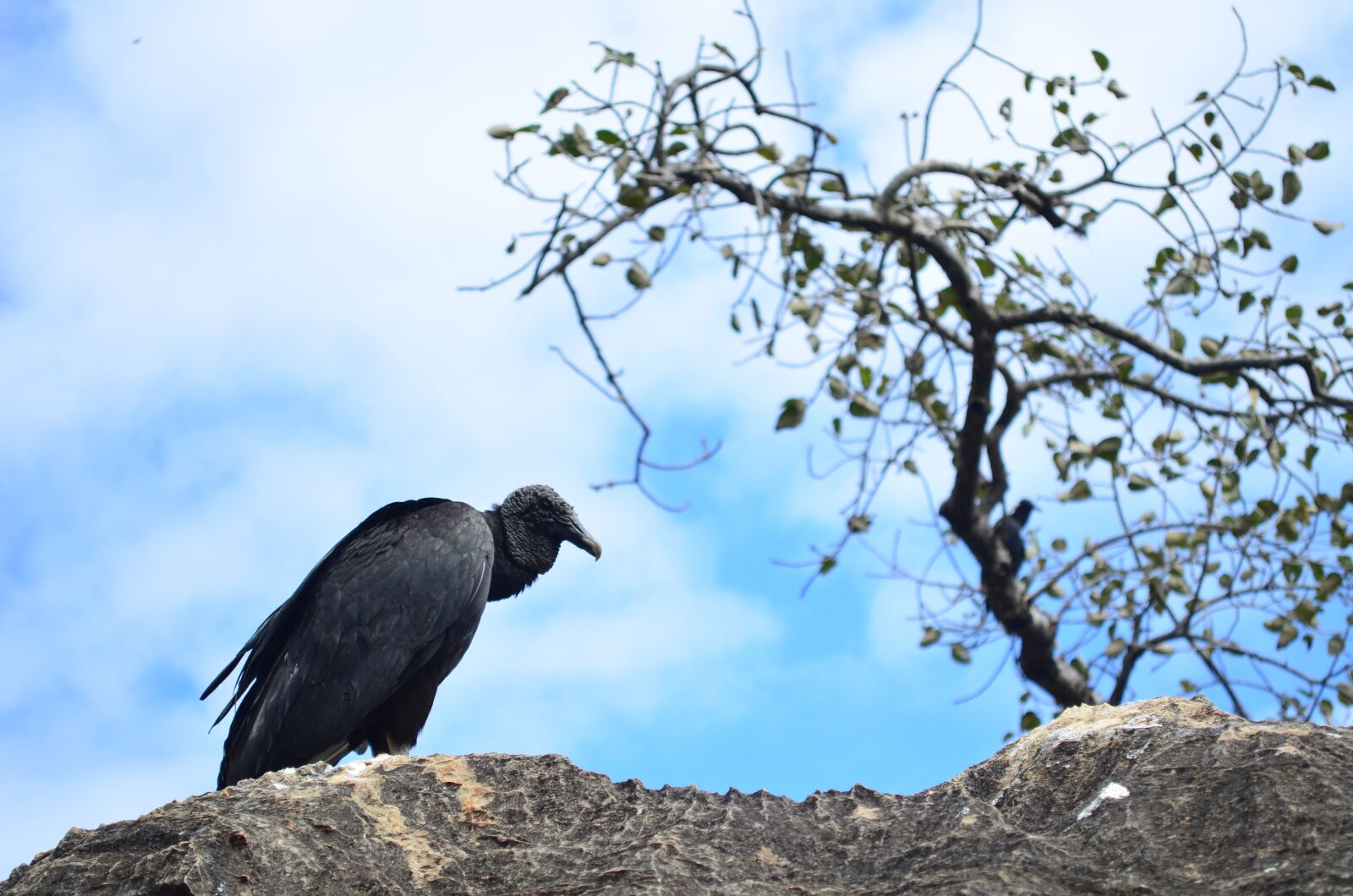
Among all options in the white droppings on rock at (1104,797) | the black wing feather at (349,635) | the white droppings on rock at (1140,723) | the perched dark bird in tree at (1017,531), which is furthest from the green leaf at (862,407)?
the perched dark bird in tree at (1017,531)

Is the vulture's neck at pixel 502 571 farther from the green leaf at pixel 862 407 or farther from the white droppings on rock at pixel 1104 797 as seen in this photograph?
the white droppings on rock at pixel 1104 797

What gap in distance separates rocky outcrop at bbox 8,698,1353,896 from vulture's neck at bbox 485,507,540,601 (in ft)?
7.39

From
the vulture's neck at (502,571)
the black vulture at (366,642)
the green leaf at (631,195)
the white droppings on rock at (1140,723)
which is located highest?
the green leaf at (631,195)

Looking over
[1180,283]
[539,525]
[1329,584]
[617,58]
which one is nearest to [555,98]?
[617,58]

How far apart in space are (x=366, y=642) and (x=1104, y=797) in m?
2.57

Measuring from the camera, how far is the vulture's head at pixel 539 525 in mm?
4938

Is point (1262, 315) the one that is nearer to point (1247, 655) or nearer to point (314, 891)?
point (1247, 655)

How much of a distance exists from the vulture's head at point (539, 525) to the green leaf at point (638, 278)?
89cm

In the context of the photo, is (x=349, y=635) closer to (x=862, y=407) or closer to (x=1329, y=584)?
(x=862, y=407)

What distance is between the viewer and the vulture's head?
4.94 m

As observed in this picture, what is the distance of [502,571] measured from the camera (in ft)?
15.9

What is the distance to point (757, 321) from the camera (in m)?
5.46

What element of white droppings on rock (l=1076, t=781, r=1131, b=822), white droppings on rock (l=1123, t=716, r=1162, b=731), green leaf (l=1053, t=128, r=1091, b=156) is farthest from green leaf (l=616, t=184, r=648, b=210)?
Answer: white droppings on rock (l=1076, t=781, r=1131, b=822)

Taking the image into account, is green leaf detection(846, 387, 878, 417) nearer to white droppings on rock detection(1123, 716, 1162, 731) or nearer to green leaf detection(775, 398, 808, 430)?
green leaf detection(775, 398, 808, 430)
